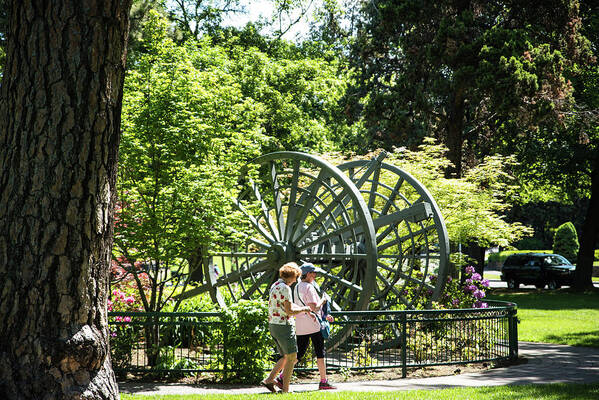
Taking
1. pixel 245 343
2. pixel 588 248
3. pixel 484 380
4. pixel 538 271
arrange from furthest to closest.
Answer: pixel 538 271 < pixel 588 248 < pixel 484 380 < pixel 245 343

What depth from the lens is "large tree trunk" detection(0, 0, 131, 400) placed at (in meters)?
4.34

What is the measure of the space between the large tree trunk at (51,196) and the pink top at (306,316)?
4.20 metres

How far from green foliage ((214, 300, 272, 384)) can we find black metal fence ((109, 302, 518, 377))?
12 cm

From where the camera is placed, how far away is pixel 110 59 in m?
4.53

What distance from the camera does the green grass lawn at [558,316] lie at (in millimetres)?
15078

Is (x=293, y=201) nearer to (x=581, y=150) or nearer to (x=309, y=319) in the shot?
(x=309, y=319)

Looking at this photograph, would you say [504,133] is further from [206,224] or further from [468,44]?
[206,224]

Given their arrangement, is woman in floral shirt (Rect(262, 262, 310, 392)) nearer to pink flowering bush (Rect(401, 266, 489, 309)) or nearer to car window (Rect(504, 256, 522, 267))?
pink flowering bush (Rect(401, 266, 489, 309))

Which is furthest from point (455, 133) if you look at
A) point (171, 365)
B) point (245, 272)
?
point (171, 365)

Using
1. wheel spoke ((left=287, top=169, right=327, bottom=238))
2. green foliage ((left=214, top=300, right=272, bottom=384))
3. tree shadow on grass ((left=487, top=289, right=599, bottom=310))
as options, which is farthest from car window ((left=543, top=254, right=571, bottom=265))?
green foliage ((left=214, top=300, right=272, bottom=384))

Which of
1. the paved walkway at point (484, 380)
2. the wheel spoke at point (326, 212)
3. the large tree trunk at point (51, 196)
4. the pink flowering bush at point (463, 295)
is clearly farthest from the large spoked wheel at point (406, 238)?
the large tree trunk at point (51, 196)

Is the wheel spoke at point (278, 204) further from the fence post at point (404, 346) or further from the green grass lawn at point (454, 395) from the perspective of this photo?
the green grass lawn at point (454, 395)

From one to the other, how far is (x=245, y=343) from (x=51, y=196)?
557cm

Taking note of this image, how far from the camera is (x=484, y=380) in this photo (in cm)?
962
